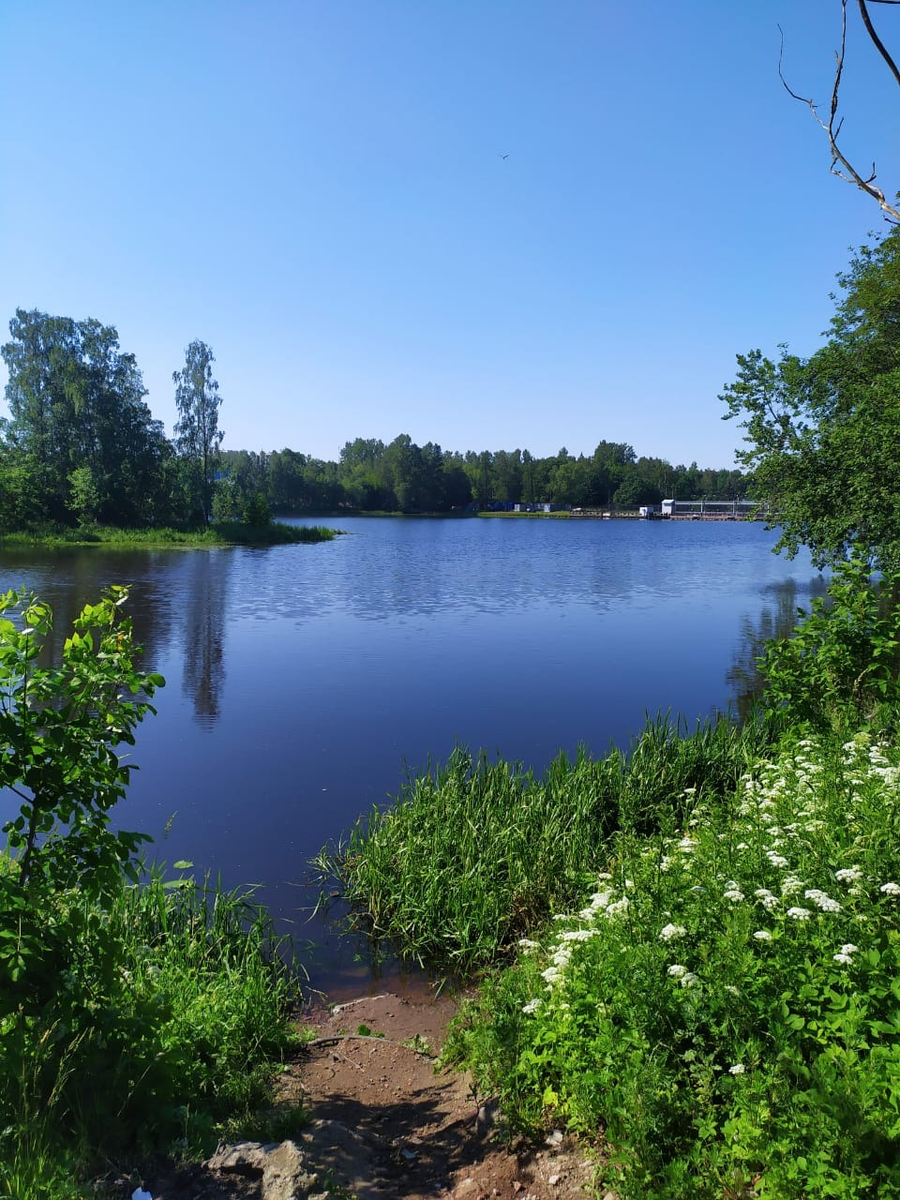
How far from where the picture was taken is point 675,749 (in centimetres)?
976

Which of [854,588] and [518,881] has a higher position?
[854,588]

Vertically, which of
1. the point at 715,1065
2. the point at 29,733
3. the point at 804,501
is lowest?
the point at 715,1065

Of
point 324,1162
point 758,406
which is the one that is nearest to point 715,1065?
point 324,1162

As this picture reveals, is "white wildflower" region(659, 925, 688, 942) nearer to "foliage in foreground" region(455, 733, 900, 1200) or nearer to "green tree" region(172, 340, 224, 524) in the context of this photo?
"foliage in foreground" region(455, 733, 900, 1200)

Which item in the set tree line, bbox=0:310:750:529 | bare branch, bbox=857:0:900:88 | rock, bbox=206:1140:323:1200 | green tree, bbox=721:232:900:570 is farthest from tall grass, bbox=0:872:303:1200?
tree line, bbox=0:310:750:529

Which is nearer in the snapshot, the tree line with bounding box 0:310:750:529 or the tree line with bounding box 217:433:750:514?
the tree line with bounding box 0:310:750:529

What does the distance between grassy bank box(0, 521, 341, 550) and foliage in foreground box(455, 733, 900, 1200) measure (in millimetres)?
52741

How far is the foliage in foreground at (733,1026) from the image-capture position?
104 inches

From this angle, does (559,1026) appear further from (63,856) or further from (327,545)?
(327,545)

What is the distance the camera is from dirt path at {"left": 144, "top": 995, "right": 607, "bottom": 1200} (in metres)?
3.08

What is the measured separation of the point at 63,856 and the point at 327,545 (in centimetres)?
6204

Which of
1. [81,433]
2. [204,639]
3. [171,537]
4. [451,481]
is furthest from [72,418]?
[451,481]

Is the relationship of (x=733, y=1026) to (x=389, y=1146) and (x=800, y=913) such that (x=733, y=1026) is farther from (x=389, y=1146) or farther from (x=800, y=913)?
(x=389, y=1146)

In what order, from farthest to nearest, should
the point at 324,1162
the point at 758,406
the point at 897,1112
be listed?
the point at 758,406 → the point at 324,1162 → the point at 897,1112
